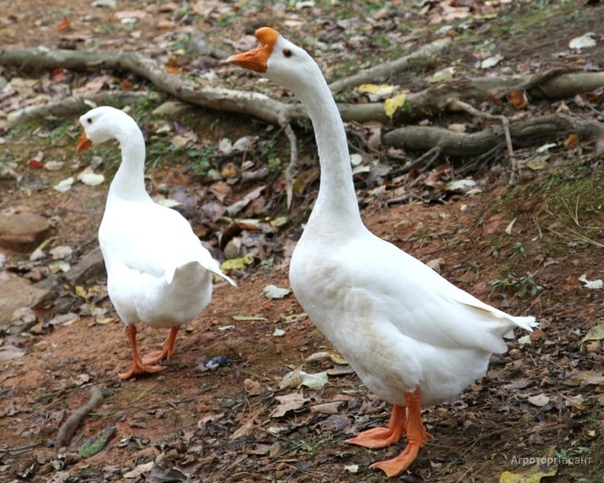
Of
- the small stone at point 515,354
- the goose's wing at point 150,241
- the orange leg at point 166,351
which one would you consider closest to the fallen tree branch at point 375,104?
the goose's wing at point 150,241

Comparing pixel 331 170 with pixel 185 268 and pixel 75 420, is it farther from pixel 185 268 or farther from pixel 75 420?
pixel 75 420

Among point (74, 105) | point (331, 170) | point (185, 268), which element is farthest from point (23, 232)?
point (331, 170)

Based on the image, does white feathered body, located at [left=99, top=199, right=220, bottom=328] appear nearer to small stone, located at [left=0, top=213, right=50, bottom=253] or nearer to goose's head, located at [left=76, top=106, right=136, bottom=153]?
goose's head, located at [left=76, top=106, right=136, bottom=153]

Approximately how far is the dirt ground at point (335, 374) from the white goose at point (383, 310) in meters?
0.33

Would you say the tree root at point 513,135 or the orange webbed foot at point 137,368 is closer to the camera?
the orange webbed foot at point 137,368

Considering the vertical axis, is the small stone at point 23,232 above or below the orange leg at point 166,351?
below

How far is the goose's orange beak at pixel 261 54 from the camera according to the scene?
365cm

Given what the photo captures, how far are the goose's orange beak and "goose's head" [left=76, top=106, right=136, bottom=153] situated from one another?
239cm

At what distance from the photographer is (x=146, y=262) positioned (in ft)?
16.6

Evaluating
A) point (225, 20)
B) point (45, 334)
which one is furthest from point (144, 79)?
point (45, 334)

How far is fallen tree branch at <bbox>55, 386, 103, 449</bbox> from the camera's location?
468 cm

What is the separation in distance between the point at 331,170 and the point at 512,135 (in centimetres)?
278

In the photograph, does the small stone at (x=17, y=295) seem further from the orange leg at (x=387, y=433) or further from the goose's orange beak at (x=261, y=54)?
the goose's orange beak at (x=261, y=54)

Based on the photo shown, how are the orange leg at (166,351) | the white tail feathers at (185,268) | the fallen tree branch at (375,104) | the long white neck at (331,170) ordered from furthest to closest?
the fallen tree branch at (375,104) → the orange leg at (166,351) → the white tail feathers at (185,268) → the long white neck at (331,170)
